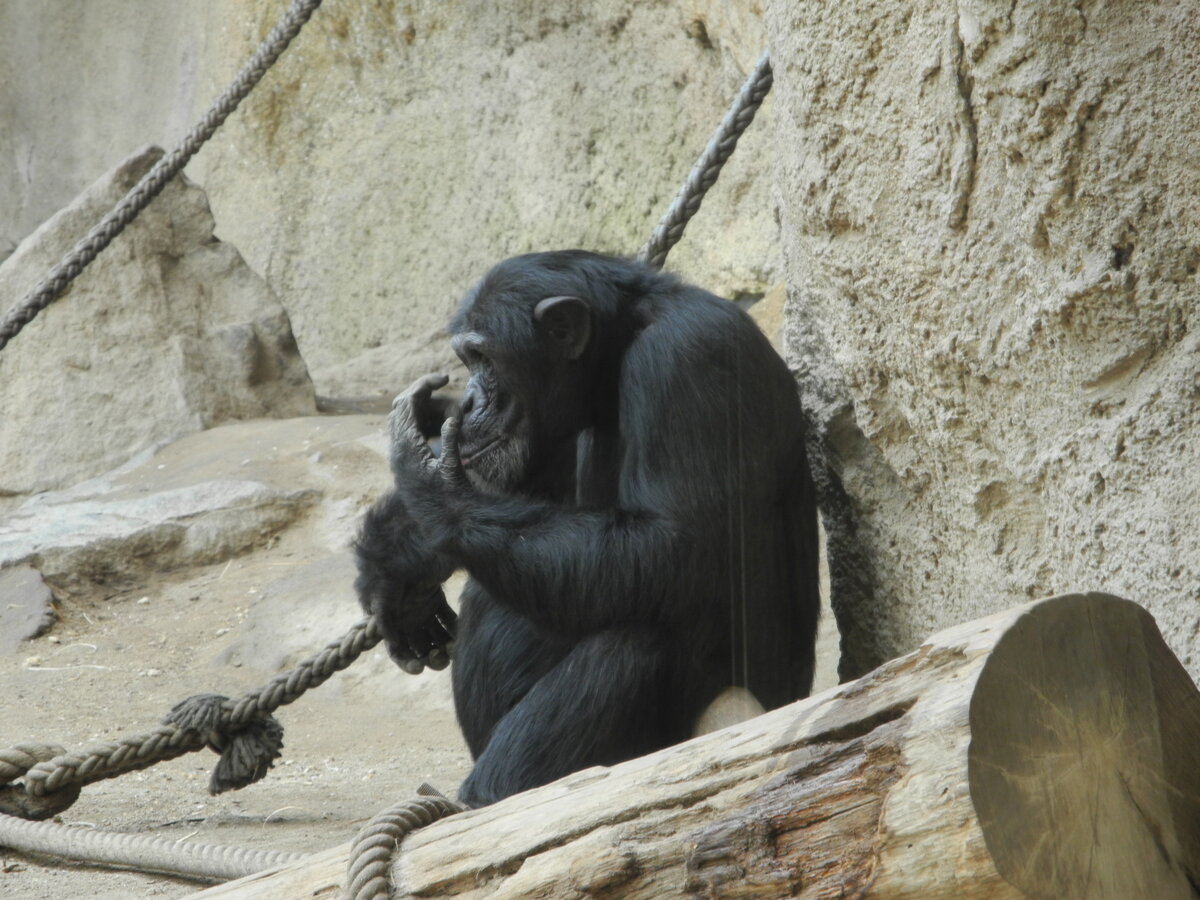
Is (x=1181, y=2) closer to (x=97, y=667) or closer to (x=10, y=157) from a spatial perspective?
(x=97, y=667)

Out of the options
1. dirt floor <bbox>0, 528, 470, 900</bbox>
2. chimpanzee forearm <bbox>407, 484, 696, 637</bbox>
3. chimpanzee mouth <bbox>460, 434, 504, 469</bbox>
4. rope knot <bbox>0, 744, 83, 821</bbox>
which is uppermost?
chimpanzee mouth <bbox>460, 434, 504, 469</bbox>

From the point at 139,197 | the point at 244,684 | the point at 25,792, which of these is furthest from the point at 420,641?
the point at 139,197

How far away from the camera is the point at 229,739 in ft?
13.4

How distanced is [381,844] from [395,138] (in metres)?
8.33

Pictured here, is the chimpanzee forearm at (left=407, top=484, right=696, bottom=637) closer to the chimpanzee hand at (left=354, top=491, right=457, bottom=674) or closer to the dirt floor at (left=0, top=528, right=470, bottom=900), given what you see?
the chimpanzee hand at (left=354, top=491, right=457, bottom=674)

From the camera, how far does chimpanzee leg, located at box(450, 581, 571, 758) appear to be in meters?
3.41

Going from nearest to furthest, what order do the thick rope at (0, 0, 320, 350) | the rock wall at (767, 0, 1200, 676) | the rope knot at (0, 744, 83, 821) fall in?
the rock wall at (767, 0, 1200, 676)
the rope knot at (0, 744, 83, 821)
the thick rope at (0, 0, 320, 350)

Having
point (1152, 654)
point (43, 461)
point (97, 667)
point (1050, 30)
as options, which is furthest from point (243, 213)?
point (1152, 654)

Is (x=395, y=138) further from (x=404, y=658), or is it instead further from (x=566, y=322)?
(x=566, y=322)

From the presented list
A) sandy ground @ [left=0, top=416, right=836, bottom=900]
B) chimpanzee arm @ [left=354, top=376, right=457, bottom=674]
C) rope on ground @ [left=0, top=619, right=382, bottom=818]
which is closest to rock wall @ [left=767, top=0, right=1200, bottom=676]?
chimpanzee arm @ [left=354, top=376, right=457, bottom=674]

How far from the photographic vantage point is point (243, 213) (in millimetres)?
10344

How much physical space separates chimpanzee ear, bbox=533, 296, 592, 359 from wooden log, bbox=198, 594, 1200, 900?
1.56 metres

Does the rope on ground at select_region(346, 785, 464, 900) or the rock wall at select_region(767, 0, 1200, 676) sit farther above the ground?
the rock wall at select_region(767, 0, 1200, 676)

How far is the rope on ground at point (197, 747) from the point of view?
12.6 feet
